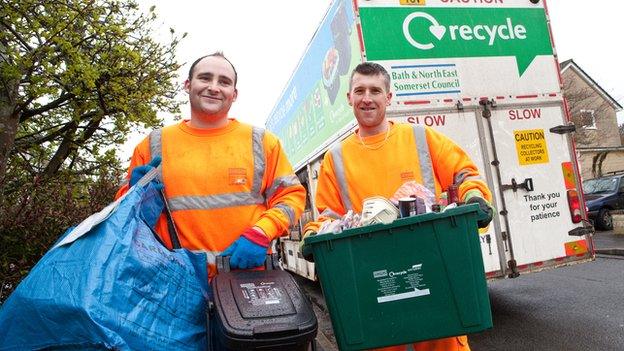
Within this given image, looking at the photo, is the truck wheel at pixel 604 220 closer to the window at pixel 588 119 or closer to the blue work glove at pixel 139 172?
the window at pixel 588 119

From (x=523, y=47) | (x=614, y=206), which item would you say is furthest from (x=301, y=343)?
(x=614, y=206)

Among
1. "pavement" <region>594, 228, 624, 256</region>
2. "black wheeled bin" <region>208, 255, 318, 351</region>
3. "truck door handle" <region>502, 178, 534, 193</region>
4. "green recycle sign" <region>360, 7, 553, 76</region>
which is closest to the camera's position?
"black wheeled bin" <region>208, 255, 318, 351</region>

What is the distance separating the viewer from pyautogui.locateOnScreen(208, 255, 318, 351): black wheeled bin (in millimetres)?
1584

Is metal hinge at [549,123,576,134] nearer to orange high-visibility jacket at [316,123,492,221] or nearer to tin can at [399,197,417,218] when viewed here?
orange high-visibility jacket at [316,123,492,221]

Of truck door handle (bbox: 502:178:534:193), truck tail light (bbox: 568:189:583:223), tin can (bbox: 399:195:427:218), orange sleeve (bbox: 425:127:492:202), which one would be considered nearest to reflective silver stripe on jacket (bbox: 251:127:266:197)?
tin can (bbox: 399:195:427:218)

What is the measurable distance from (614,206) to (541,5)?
1116cm

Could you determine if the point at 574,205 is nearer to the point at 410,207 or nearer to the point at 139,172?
the point at 410,207

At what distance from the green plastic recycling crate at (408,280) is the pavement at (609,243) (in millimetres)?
9167

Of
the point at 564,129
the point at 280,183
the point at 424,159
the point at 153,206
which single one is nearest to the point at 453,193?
the point at 424,159

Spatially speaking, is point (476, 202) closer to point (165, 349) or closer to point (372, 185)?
point (372, 185)

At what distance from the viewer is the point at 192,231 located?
86.7 inches

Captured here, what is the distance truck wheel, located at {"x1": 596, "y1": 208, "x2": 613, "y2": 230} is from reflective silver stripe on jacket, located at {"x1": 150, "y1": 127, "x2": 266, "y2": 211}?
1413cm

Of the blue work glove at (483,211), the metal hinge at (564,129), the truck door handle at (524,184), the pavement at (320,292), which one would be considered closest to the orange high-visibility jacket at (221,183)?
the blue work glove at (483,211)

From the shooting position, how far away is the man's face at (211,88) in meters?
2.30
